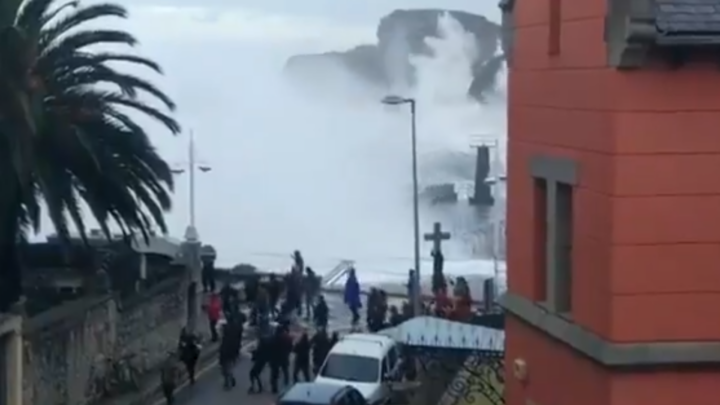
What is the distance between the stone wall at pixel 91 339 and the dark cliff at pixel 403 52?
4165 inches

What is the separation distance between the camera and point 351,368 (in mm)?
30062

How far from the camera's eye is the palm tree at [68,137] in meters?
27.5

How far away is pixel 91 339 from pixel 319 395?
21.2 ft

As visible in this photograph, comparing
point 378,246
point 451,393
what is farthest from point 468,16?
point 451,393

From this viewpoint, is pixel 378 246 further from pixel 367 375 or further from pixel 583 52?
pixel 583 52

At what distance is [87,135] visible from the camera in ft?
95.0

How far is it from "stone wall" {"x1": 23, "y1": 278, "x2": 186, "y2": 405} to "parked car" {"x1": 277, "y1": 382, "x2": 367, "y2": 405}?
4080 mm

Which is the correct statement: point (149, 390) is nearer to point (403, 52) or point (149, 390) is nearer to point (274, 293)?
point (274, 293)

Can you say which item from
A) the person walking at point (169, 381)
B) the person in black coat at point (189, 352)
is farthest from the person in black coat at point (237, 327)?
→ the person walking at point (169, 381)

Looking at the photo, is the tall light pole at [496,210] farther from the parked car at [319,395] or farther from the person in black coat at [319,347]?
the parked car at [319,395]

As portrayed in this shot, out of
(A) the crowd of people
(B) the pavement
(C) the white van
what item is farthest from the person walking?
(C) the white van

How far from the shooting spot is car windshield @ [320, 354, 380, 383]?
98.0ft

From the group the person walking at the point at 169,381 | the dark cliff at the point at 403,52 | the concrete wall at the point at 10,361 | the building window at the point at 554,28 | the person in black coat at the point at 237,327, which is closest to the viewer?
the building window at the point at 554,28

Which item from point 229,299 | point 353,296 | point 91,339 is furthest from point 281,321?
point 91,339
